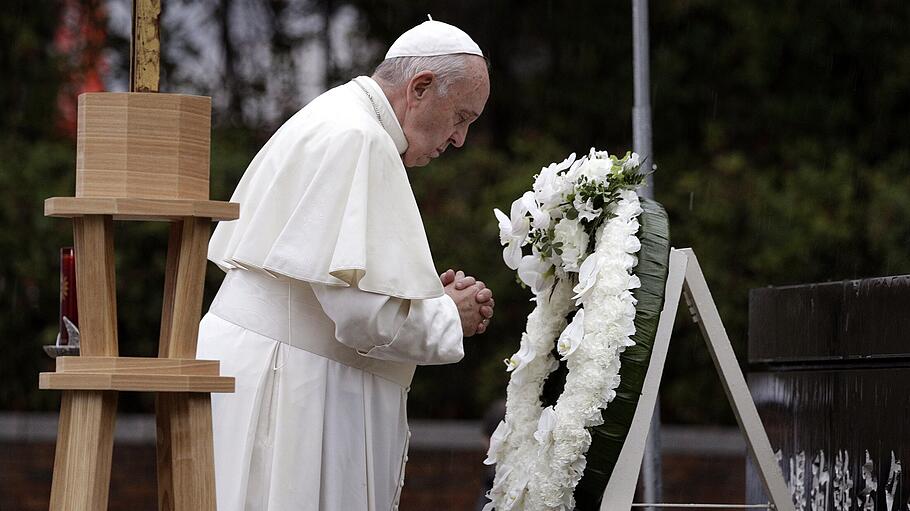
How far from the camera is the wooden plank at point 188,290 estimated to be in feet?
9.59

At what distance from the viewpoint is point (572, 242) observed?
3627 mm

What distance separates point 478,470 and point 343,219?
4583mm

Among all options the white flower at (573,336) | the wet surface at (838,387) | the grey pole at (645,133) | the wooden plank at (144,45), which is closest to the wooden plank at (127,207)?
the wooden plank at (144,45)

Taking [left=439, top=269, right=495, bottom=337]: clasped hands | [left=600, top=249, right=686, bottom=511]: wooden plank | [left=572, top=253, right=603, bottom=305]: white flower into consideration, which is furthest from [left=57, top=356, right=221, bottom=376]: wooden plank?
[left=600, top=249, right=686, bottom=511]: wooden plank

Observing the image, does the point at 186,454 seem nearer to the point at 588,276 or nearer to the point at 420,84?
the point at 588,276

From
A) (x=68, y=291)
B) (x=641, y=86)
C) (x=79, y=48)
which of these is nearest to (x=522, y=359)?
(x=68, y=291)

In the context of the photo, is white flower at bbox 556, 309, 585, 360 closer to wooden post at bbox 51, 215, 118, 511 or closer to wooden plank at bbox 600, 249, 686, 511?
wooden plank at bbox 600, 249, 686, 511

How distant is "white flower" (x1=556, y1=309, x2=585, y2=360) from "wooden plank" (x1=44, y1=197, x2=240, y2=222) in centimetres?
100

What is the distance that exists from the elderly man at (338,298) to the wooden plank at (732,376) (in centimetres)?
56

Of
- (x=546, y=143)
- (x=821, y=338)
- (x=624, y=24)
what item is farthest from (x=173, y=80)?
(x=821, y=338)

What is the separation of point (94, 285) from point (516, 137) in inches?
250

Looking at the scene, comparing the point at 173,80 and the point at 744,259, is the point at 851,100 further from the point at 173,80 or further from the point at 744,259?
the point at 173,80

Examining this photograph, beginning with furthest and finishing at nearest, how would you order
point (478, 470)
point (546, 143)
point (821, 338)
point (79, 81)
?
point (79, 81), point (546, 143), point (478, 470), point (821, 338)

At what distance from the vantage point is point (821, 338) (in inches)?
172
